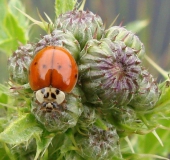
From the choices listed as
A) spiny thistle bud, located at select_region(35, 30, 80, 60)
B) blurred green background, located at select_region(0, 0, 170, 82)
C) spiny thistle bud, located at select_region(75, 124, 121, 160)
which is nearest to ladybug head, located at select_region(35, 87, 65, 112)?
spiny thistle bud, located at select_region(35, 30, 80, 60)

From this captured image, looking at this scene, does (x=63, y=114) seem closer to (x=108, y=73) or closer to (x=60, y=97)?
(x=60, y=97)

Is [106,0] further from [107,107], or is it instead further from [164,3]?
[107,107]

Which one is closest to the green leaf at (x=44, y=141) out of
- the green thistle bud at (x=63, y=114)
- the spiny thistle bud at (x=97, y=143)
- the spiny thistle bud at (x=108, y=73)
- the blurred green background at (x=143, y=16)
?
the green thistle bud at (x=63, y=114)

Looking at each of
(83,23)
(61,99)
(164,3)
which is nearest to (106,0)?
(164,3)

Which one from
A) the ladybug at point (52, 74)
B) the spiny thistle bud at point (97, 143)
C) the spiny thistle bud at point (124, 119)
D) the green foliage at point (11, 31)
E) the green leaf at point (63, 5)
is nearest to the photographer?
the ladybug at point (52, 74)

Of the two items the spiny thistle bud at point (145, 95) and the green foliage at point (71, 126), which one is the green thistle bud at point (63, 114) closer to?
the green foliage at point (71, 126)

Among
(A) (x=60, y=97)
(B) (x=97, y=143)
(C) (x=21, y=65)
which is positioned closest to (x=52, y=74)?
(A) (x=60, y=97)
